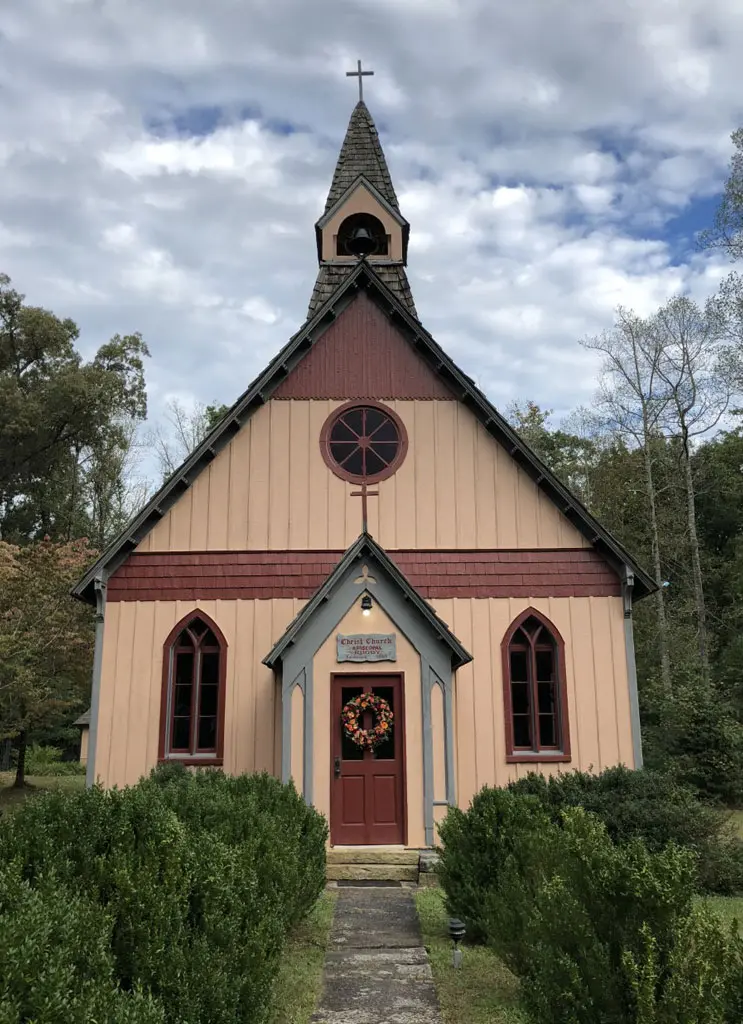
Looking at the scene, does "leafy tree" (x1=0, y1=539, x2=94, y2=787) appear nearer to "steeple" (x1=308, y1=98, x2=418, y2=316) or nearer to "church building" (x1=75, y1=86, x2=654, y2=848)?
"church building" (x1=75, y1=86, x2=654, y2=848)

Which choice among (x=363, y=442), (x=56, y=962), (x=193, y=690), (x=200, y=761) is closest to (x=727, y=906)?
(x=200, y=761)

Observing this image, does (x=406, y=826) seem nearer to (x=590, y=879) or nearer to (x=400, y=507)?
(x=400, y=507)

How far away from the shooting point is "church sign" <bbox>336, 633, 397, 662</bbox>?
Result: 11.7 m

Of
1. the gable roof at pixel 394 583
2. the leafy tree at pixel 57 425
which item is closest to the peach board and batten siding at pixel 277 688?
the gable roof at pixel 394 583

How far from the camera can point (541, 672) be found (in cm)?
1290

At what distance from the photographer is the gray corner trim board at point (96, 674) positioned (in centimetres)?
1236

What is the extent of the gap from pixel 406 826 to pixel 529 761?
2272 mm

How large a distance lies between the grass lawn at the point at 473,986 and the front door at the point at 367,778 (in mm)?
3296

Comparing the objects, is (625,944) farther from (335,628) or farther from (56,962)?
(335,628)

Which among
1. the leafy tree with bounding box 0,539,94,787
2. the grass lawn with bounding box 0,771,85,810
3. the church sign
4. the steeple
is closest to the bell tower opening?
the steeple

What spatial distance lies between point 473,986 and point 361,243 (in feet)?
43.2

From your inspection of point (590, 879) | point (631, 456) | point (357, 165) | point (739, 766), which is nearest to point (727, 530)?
point (631, 456)

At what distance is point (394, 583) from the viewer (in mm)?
11797

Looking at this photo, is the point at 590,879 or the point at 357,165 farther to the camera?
the point at 357,165
